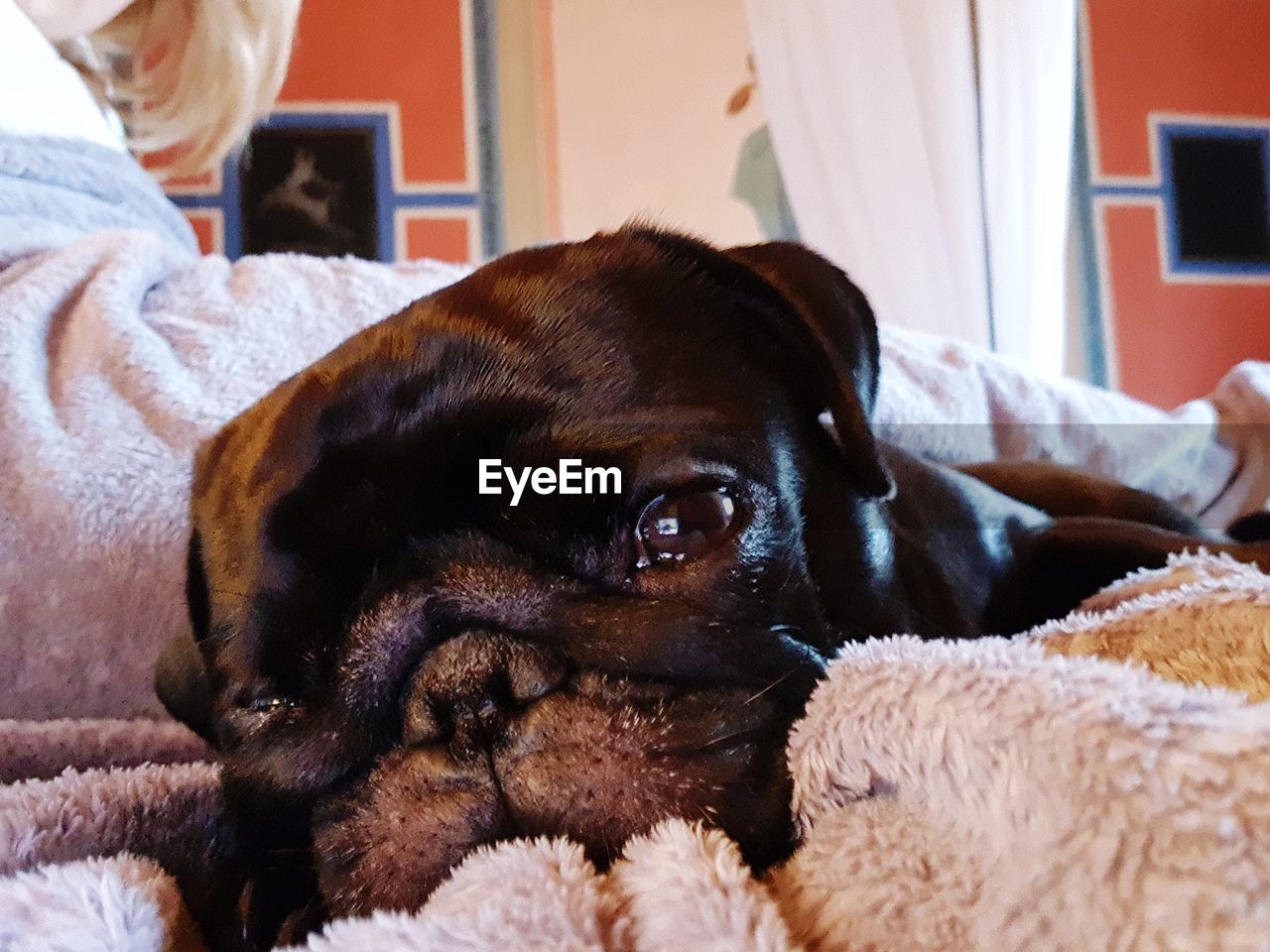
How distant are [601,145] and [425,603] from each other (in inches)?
95.1

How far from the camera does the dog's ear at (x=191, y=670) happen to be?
2.42 ft

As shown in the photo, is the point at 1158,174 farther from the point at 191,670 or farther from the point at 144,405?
the point at 191,670

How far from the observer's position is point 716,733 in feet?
1.64

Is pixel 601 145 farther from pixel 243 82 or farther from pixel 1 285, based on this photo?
pixel 1 285

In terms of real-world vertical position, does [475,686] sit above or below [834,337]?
below

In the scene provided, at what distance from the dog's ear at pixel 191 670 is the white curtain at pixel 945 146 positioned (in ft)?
6.04

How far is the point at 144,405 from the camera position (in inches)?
37.2

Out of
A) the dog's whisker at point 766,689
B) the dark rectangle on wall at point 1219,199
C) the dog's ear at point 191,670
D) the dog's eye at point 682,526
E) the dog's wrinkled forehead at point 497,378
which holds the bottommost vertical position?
the dog's ear at point 191,670

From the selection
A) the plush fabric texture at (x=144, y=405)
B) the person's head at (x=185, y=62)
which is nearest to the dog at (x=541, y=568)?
the plush fabric texture at (x=144, y=405)

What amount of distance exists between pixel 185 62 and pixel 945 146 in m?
1.58

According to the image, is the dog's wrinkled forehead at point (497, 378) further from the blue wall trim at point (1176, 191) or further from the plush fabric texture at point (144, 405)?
the blue wall trim at point (1176, 191)

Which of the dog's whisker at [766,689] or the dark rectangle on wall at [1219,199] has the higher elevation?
the dark rectangle on wall at [1219,199]

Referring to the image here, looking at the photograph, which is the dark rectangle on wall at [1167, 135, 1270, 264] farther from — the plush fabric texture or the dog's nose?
the dog's nose

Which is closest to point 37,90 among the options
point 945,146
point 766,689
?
point 766,689
